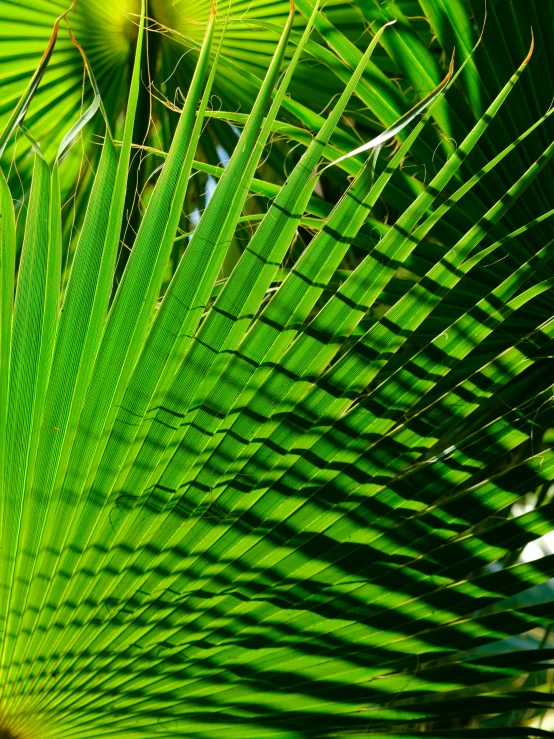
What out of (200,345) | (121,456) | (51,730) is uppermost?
(200,345)

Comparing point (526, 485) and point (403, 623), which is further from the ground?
point (526, 485)

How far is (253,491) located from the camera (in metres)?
0.74

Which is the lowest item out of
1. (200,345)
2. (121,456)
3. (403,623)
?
(403,623)

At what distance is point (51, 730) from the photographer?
2.50 ft

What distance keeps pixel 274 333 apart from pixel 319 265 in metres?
0.09

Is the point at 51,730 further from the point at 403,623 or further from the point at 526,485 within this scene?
the point at 526,485

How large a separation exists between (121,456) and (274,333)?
0.72ft

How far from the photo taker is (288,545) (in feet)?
2.48

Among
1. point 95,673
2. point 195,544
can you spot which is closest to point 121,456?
point 195,544

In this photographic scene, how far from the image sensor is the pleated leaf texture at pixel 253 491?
27.2 inches

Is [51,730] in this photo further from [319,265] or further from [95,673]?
[319,265]

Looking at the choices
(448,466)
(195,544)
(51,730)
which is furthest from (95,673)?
(448,466)

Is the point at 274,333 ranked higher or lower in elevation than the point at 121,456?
higher

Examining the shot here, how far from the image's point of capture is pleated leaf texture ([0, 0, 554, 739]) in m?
0.69
